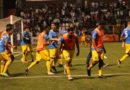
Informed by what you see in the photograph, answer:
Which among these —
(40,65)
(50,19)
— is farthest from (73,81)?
(50,19)

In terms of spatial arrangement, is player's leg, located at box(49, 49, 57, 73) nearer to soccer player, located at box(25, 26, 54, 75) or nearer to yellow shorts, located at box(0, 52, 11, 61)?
soccer player, located at box(25, 26, 54, 75)

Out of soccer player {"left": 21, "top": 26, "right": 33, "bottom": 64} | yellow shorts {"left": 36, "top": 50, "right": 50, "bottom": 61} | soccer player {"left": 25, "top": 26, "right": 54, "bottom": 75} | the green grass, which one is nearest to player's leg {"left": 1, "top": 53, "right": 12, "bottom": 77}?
the green grass

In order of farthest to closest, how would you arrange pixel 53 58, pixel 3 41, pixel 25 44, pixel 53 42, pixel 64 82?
pixel 25 44
pixel 53 42
pixel 53 58
pixel 3 41
pixel 64 82

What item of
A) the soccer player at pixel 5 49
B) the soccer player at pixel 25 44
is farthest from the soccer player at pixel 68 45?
the soccer player at pixel 25 44

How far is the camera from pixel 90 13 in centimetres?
5297

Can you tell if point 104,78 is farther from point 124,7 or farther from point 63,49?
point 124,7

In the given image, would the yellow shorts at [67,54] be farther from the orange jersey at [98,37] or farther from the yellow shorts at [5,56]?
the yellow shorts at [5,56]

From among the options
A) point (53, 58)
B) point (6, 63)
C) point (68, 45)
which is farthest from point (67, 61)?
point (53, 58)

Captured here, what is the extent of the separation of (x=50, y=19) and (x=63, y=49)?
110ft

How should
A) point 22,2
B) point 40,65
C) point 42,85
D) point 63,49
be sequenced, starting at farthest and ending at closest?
point 22,2 < point 40,65 < point 63,49 < point 42,85

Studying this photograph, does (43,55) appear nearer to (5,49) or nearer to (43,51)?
(43,51)

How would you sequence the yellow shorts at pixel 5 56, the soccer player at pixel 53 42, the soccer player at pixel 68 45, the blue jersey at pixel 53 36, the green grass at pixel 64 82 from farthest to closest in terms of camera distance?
the blue jersey at pixel 53 36 → the soccer player at pixel 53 42 → the yellow shorts at pixel 5 56 → the soccer player at pixel 68 45 → the green grass at pixel 64 82

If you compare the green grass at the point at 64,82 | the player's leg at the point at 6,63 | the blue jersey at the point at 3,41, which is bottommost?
the green grass at the point at 64,82

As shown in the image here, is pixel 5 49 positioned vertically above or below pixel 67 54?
above
